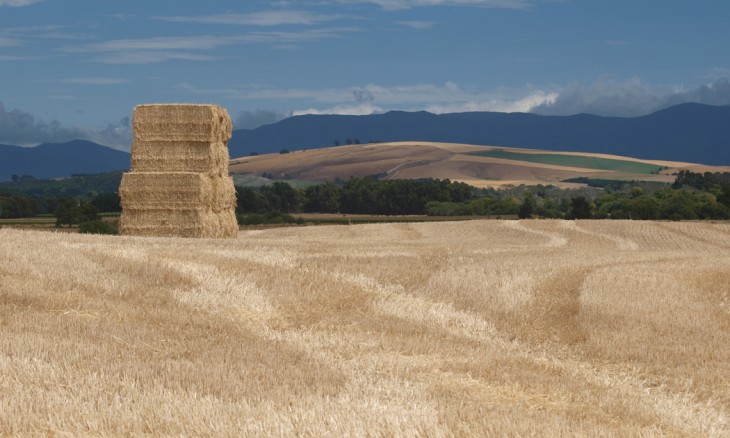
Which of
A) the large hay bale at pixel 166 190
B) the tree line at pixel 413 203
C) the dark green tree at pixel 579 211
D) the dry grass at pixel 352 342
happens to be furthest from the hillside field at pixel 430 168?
the dry grass at pixel 352 342

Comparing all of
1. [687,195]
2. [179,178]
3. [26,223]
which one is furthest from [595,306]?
[687,195]

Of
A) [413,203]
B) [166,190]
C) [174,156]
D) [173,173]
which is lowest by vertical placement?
[413,203]

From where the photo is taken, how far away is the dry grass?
8539mm

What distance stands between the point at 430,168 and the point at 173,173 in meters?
135

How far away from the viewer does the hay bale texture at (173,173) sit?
128 feet

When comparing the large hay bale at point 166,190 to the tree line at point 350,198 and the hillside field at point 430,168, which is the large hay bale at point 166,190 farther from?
the hillside field at point 430,168

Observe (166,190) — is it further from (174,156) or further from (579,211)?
(579,211)

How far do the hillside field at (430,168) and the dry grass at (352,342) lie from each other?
5233 inches

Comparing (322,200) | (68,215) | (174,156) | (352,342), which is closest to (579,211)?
(322,200)

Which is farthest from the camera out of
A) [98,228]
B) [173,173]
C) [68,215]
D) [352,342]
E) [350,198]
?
[350,198]

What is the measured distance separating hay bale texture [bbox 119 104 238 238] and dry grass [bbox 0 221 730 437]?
607 inches

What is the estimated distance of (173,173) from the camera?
3950 cm

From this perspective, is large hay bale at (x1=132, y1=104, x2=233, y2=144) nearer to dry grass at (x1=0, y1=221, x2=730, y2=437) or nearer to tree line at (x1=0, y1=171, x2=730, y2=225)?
dry grass at (x1=0, y1=221, x2=730, y2=437)

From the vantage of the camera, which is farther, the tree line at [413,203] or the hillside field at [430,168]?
the hillside field at [430,168]
